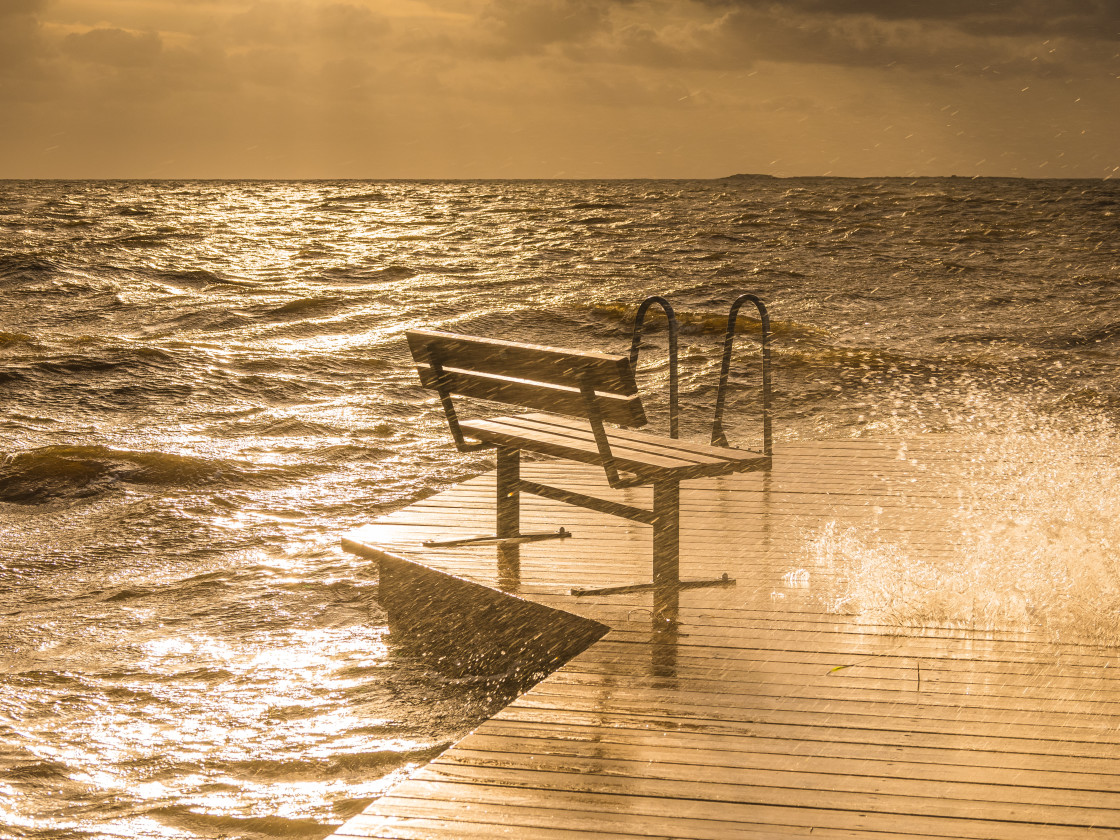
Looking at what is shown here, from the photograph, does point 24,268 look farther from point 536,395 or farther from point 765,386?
point 536,395

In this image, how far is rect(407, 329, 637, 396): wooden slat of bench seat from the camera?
14.5 feet

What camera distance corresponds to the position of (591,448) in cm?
473

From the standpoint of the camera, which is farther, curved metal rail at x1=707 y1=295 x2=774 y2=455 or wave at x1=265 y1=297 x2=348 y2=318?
A: wave at x1=265 y1=297 x2=348 y2=318

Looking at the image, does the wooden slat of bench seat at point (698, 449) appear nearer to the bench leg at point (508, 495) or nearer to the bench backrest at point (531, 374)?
the bench backrest at point (531, 374)

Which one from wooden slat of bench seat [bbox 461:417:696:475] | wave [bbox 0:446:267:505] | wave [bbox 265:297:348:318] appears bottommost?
wave [bbox 0:446:267:505]

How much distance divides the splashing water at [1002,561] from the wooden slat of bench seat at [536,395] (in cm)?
118

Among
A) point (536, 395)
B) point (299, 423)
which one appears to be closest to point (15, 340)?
point (299, 423)

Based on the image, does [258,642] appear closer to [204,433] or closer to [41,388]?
[204,433]

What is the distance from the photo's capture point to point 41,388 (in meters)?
15.3

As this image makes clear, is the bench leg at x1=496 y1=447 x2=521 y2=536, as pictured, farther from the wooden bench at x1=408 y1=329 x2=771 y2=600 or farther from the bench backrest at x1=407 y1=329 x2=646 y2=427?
the bench backrest at x1=407 y1=329 x2=646 y2=427

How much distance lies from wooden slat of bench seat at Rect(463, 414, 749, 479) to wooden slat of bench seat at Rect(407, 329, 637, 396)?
11.8 inches

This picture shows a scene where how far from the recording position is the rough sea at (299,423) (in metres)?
4.71

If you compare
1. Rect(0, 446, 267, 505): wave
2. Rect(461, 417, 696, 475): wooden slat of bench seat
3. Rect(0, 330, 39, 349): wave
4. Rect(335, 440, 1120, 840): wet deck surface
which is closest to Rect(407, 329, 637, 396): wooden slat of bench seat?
Rect(461, 417, 696, 475): wooden slat of bench seat

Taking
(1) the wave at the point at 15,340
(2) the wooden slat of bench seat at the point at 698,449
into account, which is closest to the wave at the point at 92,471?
(2) the wooden slat of bench seat at the point at 698,449
